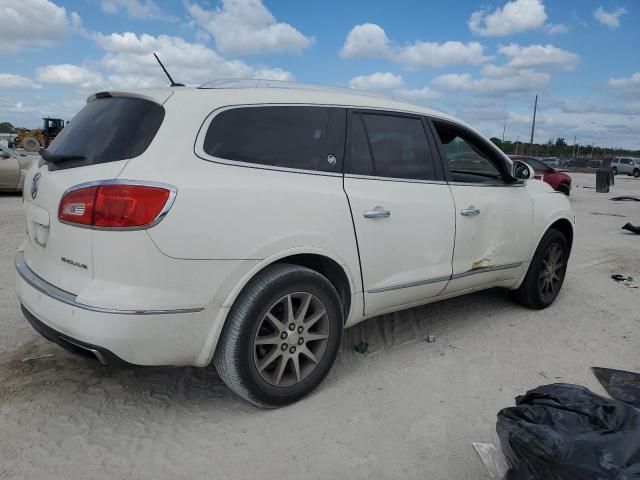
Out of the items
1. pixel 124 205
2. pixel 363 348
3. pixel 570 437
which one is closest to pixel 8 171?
pixel 363 348

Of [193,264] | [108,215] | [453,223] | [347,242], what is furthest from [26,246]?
[453,223]

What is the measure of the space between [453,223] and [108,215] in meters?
2.32

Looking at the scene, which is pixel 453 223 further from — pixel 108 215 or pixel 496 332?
pixel 108 215

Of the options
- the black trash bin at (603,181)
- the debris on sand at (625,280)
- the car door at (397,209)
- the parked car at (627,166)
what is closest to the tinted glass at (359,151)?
the car door at (397,209)

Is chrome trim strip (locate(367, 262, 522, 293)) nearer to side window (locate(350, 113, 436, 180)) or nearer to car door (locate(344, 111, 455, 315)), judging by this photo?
car door (locate(344, 111, 455, 315))

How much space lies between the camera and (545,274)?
485 centimetres

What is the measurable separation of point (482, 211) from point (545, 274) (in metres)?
1.34

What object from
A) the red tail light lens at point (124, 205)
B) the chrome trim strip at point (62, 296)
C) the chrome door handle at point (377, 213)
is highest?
the red tail light lens at point (124, 205)

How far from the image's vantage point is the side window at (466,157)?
392cm

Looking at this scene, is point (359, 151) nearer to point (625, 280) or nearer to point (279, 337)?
point (279, 337)

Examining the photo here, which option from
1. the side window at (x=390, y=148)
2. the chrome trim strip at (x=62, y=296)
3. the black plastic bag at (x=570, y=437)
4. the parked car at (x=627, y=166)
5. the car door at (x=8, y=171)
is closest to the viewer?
the black plastic bag at (x=570, y=437)

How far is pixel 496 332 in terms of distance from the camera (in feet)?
14.1

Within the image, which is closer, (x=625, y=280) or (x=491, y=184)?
(x=491, y=184)

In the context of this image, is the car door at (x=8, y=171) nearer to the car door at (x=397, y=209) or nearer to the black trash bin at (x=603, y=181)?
the car door at (x=397, y=209)
